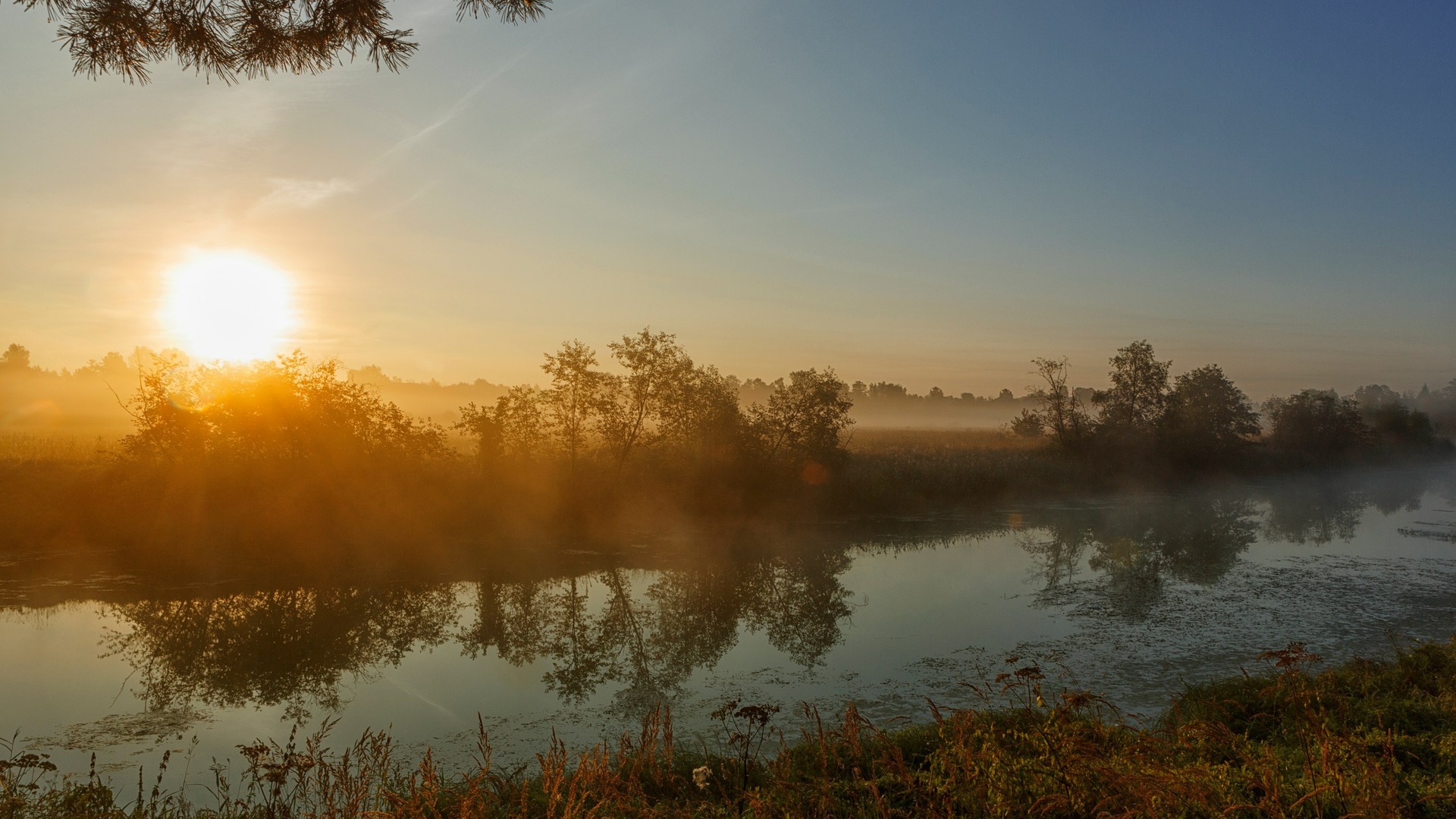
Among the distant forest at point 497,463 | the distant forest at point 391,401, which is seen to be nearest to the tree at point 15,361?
the distant forest at point 391,401

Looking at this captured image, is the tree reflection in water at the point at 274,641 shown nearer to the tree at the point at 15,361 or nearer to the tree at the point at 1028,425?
the tree at the point at 1028,425

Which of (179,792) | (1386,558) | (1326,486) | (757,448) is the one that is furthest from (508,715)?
(1326,486)

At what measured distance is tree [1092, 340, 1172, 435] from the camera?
1699 inches

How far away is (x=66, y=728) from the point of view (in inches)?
340

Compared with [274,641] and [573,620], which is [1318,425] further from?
[274,641]

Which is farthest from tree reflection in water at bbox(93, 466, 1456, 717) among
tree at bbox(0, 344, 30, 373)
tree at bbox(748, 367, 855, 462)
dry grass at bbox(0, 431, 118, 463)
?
tree at bbox(0, 344, 30, 373)

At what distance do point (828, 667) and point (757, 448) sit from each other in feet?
55.5

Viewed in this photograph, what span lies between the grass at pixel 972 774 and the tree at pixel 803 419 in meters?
20.1

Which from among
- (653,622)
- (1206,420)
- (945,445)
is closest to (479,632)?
(653,622)

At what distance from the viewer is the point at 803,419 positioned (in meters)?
28.3

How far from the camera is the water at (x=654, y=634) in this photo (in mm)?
9266

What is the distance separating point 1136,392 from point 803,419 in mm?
25993

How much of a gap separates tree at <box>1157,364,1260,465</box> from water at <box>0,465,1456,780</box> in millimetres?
20274

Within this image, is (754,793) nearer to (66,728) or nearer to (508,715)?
(508,715)
